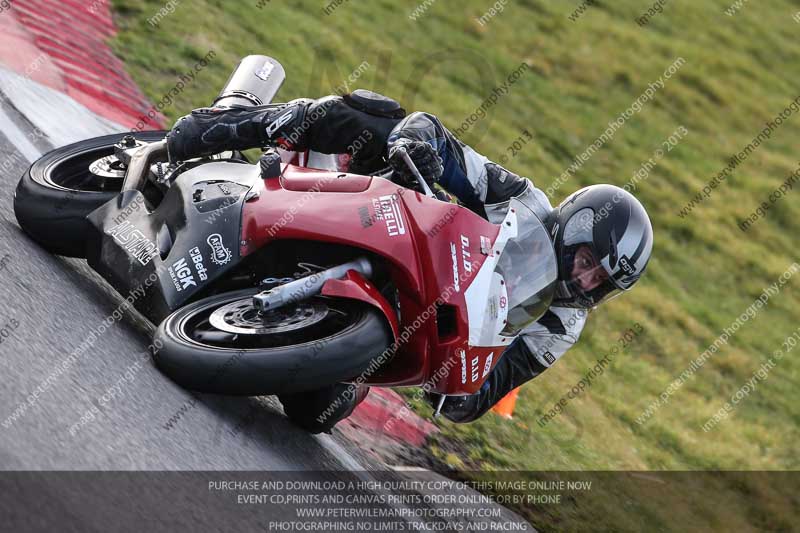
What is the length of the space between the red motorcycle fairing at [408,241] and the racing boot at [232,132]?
22.0 inches

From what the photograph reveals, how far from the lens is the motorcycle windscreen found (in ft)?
14.9

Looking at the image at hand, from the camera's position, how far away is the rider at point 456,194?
15.3 feet

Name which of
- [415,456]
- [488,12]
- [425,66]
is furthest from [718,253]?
[415,456]

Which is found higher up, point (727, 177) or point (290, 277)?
point (290, 277)

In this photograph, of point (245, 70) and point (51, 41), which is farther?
point (51, 41)

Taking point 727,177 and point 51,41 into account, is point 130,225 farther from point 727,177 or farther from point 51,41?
point 727,177

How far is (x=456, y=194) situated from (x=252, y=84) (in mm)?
1437

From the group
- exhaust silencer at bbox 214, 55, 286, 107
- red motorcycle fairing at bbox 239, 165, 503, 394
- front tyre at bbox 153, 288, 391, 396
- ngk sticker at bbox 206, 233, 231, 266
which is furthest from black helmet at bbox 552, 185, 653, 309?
exhaust silencer at bbox 214, 55, 286, 107

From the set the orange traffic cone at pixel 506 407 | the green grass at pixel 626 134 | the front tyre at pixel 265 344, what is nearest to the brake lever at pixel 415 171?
the front tyre at pixel 265 344

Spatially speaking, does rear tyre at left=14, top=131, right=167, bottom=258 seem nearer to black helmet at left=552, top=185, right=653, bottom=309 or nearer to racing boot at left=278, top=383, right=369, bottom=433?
racing boot at left=278, top=383, right=369, bottom=433

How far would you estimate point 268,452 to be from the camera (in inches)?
168

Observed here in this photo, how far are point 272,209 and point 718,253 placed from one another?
907 cm

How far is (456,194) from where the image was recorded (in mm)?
5094

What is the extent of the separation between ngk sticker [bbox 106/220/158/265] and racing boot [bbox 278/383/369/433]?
2.85 feet
